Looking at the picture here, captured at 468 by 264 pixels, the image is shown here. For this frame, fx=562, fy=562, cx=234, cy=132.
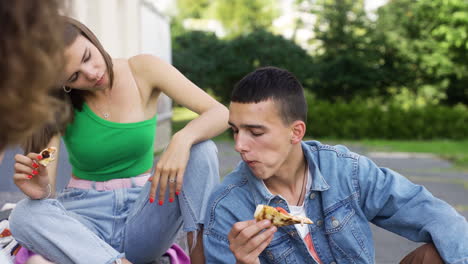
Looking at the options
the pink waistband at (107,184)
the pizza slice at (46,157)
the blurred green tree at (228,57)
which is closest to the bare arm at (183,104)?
the pink waistband at (107,184)

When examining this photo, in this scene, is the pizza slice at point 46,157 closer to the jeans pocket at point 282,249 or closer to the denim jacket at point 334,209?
the denim jacket at point 334,209

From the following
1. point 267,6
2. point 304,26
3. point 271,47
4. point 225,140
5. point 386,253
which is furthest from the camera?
point 267,6

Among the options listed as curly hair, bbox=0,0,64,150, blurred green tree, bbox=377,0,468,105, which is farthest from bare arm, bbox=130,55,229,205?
blurred green tree, bbox=377,0,468,105

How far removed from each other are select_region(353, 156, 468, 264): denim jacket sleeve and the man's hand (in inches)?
24.1

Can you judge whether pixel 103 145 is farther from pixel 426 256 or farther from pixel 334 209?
pixel 426 256

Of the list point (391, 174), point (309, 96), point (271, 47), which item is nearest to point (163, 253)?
point (391, 174)

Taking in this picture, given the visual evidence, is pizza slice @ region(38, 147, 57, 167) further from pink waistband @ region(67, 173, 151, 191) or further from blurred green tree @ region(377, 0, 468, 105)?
blurred green tree @ region(377, 0, 468, 105)

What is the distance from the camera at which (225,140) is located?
1385 centimetres

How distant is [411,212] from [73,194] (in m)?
1.60

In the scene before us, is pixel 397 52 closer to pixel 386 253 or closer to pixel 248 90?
pixel 386 253

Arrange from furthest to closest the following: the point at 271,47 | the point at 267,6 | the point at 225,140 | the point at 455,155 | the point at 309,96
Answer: the point at 267,6 < the point at 309,96 < the point at 271,47 < the point at 225,140 < the point at 455,155

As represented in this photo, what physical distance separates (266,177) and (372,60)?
15079 mm

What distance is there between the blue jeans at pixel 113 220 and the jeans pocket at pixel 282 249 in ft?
1.11

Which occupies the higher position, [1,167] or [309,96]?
[1,167]
